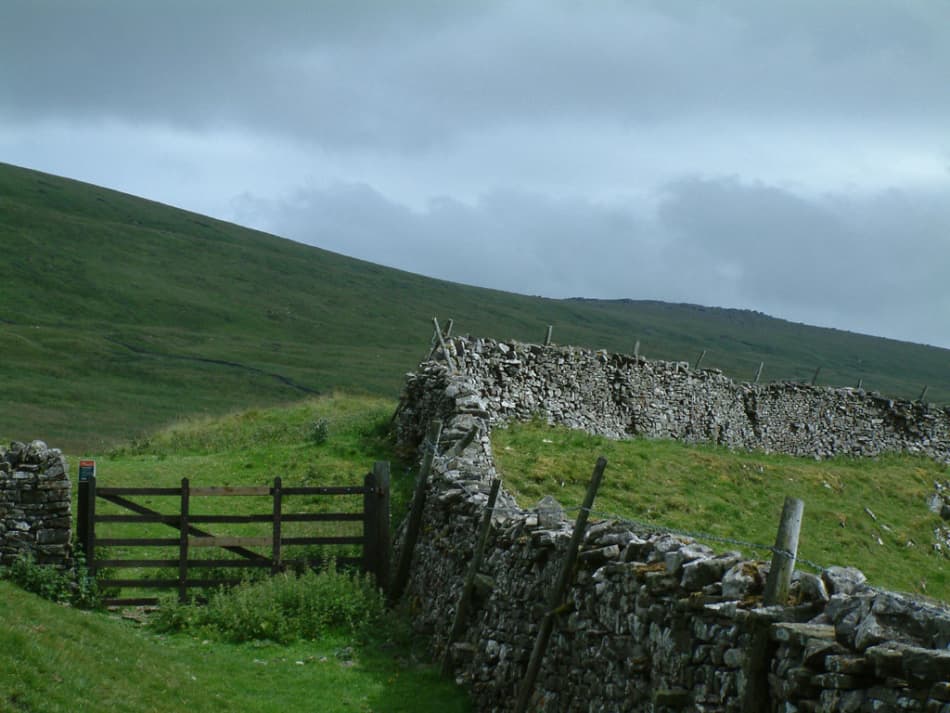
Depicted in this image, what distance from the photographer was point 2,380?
67.1 metres

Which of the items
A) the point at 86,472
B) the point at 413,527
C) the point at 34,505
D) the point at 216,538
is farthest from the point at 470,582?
the point at 34,505

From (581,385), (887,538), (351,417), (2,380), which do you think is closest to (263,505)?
(351,417)

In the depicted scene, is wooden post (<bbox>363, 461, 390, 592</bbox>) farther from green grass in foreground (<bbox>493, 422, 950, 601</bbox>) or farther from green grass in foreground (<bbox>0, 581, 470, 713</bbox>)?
green grass in foreground (<bbox>493, 422, 950, 601</bbox>)

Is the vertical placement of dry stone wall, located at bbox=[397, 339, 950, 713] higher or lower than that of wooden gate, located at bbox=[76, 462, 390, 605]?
higher

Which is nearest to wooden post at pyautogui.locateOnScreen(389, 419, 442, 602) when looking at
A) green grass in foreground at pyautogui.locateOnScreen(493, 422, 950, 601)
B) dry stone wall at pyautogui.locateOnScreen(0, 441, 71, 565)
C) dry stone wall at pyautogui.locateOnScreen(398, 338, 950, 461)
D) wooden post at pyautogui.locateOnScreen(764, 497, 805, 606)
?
green grass in foreground at pyautogui.locateOnScreen(493, 422, 950, 601)

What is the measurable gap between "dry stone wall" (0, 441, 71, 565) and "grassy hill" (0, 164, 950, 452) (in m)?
25.2

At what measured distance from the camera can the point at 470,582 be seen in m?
13.1

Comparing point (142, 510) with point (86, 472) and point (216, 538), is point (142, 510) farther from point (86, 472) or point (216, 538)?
point (216, 538)

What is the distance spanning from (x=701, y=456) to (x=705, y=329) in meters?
167

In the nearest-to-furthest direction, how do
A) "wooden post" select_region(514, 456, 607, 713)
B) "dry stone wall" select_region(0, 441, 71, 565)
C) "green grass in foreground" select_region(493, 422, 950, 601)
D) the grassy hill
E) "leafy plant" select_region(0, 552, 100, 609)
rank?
"wooden post" select_region(514, 456, 607, 713), "leafy plant" select_region(0, 552, 100, 609), "dry stone wall" select_region(0, 441, 71, 565), "green grass in foreground" select_region(493, 422, 950, 601), the grassy hill

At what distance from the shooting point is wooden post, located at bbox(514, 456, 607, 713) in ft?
32.5

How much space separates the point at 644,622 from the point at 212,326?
103 m

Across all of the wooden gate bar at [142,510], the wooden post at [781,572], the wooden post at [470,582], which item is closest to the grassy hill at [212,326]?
the wooden gate bar at [142,510]

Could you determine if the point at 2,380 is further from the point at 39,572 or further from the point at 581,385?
the point at 39,572
